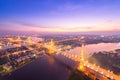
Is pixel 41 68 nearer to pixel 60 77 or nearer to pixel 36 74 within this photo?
pixel 36 74

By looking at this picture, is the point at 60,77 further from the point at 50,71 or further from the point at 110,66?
the point at 110,66


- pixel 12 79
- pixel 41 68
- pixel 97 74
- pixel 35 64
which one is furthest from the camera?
pixel 35 64

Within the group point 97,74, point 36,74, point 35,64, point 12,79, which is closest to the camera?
point 97,74

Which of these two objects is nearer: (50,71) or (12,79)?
(12,79)

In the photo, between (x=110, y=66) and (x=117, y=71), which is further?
(x=110, y=66)

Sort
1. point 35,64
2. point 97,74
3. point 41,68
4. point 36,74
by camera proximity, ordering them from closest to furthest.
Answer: point 97,74 → point 36,74 → point 41,68 → point 35,64

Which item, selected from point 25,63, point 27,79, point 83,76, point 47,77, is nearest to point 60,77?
point 47,77

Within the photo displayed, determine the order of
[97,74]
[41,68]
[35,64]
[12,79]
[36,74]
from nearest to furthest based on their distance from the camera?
[97,74]
[12,79]
[36,74]
[41,68]
[35,64]

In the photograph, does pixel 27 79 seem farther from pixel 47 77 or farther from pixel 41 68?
pixel 41 68

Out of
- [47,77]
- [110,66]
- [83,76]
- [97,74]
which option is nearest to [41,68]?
[47,77]
